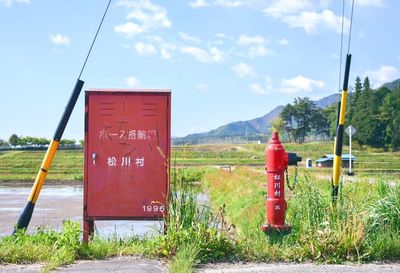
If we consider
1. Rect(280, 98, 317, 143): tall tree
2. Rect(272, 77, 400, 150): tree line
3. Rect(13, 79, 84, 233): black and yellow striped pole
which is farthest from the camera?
Rect(280, 98, 317, 143): tall tree

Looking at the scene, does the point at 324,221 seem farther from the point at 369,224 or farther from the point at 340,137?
the point at 340,137

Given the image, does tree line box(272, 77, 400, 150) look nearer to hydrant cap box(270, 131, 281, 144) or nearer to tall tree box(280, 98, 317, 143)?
tall tree box(280, 98, 317, 143)

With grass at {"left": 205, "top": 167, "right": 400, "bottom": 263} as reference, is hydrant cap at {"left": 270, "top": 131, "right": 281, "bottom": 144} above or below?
above

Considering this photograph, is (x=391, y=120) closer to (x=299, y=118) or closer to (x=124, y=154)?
(x=299, y=118)

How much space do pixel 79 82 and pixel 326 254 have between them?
367 centimetres

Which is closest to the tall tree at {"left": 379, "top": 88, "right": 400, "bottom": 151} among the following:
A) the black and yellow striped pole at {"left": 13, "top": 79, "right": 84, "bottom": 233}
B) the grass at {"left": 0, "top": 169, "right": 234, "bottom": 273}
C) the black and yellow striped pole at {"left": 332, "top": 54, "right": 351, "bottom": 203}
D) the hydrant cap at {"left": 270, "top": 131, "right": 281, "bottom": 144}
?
the black and yellow striped pole at {"left": 332, "top": 54, "right": 351, "bottom": 203}

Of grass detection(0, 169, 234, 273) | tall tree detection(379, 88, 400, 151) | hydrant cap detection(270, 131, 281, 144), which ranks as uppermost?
tall tree detection(379, 88, 400, 151)

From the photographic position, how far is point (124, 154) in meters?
7.58

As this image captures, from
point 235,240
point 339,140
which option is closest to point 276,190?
point 235,240

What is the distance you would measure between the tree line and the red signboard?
84.8 m

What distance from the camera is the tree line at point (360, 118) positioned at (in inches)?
4198

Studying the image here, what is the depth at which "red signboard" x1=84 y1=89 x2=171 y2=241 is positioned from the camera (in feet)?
24.8

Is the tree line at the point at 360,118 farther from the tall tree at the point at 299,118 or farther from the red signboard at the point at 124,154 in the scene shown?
the red signboard at the point at 124,154

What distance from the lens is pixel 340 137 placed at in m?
7.97
